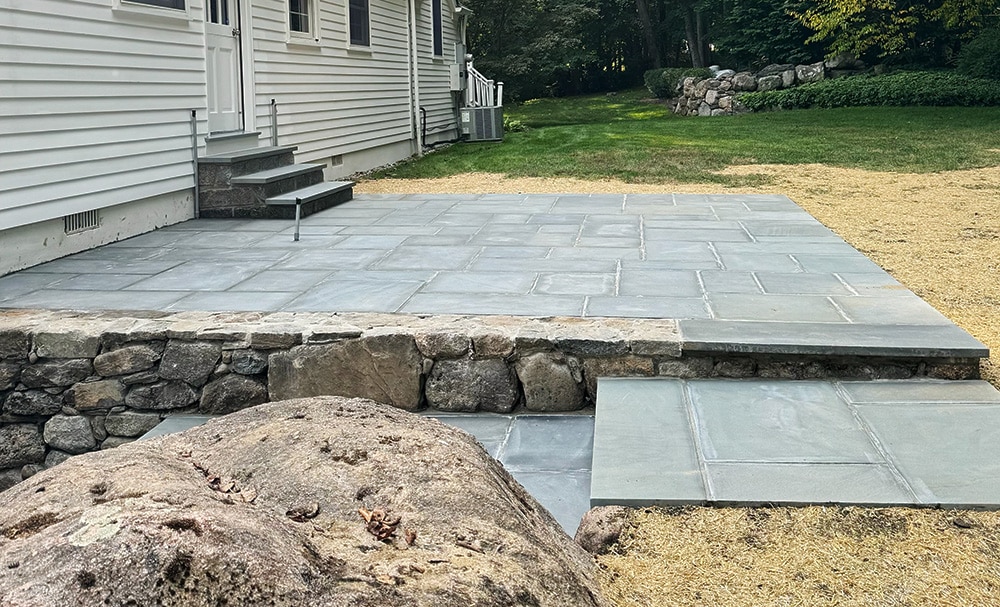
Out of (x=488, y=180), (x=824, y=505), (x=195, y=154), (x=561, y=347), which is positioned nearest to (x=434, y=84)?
(x=488, y=180)

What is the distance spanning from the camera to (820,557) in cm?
267

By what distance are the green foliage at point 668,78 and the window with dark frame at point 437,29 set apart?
948cm

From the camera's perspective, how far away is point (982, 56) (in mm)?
21406

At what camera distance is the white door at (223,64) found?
9031 mm

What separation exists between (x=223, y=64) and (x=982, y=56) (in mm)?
17729

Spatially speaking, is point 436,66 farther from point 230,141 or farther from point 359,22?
point 230,141

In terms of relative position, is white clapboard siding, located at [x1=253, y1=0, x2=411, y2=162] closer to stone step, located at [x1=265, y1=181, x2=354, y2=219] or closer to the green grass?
the green grass

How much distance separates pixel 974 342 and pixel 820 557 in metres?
1.88

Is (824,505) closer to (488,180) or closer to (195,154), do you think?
(195,154)

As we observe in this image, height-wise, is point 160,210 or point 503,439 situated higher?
point 160,210

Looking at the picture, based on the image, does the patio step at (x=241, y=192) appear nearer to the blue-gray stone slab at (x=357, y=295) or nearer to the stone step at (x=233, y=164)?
the stone step at (x=233, y=164)

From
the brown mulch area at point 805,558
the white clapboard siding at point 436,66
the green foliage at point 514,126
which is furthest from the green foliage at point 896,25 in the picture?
the brown mulch area at point 805,558

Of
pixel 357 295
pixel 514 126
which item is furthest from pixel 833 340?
pixel 514 126

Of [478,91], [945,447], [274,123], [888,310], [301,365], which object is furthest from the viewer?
[478,91]
